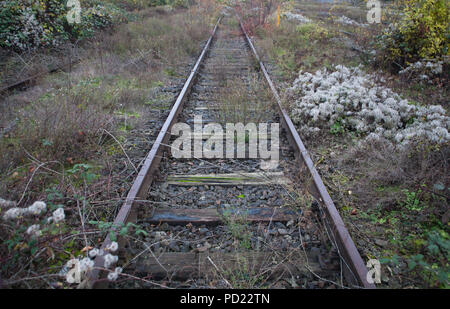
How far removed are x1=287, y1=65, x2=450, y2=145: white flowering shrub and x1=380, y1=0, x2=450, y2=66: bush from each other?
181 centimetres

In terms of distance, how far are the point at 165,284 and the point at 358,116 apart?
3859mm

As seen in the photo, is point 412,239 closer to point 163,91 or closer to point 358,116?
point 358,116

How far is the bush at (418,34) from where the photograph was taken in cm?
603

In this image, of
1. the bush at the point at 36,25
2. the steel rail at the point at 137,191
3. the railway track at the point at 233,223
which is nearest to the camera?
the steel rail at the point at 137,191

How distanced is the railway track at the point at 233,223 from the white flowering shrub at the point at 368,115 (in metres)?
0.58

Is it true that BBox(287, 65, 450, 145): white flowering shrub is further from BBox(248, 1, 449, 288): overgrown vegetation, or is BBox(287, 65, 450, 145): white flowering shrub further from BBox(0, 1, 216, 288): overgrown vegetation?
BBox(0, 1, 216, 288): overgrown vegetation

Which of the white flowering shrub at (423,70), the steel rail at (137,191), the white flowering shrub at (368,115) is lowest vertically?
the steel rail at (137,191)

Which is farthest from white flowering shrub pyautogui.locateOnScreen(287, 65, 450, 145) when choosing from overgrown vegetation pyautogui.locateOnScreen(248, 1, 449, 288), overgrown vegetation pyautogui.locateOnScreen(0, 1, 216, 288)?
overgrown vegetation pyautogui.locateOnScreen(0, 1, 216, 288)

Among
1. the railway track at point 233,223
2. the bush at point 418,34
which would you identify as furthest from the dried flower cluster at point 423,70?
the railway track at point 233,223

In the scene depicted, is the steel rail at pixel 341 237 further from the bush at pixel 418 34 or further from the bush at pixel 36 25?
the bush at pixel 36 25

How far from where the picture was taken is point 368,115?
4473mm

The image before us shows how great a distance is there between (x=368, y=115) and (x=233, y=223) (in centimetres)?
303

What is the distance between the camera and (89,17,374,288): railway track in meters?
2.22

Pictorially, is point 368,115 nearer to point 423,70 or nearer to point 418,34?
point 423,70
